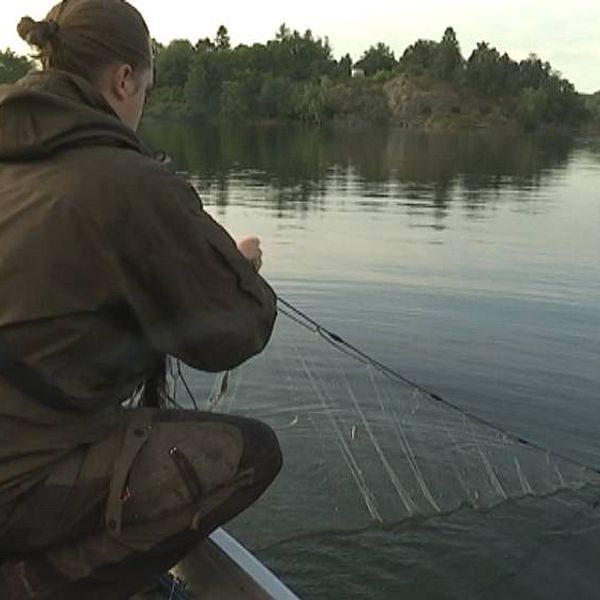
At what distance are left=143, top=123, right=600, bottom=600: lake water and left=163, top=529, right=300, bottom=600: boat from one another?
1555 millimetres

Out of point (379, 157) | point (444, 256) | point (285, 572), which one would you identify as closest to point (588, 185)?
point (379, 157)

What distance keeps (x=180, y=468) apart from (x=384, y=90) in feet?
429

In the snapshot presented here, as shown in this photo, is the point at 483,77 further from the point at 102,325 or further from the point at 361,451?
the point at 102,325

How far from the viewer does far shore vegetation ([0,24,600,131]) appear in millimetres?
119375

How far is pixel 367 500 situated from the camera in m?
6.22

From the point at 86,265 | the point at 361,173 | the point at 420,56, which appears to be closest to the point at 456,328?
the point at 86,265

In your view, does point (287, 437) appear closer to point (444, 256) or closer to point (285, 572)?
point (285, 572)

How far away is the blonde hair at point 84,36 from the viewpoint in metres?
2.84

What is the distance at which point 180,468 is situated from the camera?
288 centimetres

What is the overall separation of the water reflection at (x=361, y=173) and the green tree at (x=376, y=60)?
101765 mm

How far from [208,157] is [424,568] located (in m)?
39.2

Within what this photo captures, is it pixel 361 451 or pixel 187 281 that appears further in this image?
pixel 361 451

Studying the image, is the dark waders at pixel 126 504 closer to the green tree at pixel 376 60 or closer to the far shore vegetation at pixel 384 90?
the far shore vegetation at pixel 384 90

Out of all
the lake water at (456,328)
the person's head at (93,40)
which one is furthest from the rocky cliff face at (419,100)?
the person's head at (93,40)
